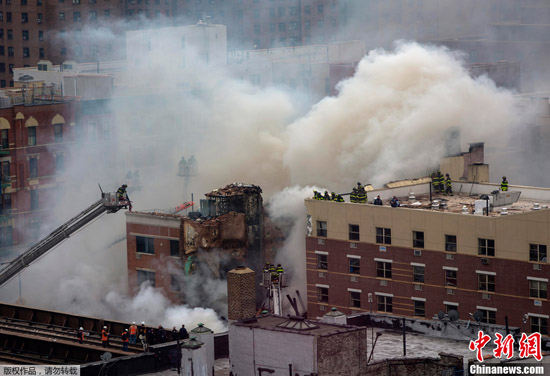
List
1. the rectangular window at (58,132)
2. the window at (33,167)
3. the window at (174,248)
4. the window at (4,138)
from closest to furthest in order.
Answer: the window at (174,248) < the window at (4,138) < the window at (33,167) < the rectangular window at (58,132)

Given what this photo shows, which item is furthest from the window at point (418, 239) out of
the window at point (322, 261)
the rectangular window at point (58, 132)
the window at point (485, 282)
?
the rectangular window at point (58, 132)

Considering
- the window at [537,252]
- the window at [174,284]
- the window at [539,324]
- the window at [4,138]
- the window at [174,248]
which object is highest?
the window at [4,138]

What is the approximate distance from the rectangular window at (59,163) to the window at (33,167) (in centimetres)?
156

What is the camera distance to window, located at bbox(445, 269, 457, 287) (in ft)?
178

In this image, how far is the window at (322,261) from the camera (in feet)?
191

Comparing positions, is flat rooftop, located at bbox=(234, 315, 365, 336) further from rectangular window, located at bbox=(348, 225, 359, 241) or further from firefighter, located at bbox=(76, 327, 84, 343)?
rectangular window, located at bbox=(348, 225, 359, 241)

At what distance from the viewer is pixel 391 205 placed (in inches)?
2260

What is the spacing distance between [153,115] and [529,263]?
42.9 metres

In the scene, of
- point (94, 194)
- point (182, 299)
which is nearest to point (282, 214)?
point (182, 299)

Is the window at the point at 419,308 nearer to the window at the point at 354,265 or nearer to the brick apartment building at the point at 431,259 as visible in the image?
the brick apartment building at the point at 431,259

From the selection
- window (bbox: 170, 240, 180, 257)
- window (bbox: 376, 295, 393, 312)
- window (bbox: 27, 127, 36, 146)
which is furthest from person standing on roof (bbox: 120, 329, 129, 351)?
window (bbox: 27, 127, 36, 146)

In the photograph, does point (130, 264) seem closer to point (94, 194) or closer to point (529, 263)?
point (94, 194)

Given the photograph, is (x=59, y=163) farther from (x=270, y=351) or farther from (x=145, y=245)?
(x=270, y=351)

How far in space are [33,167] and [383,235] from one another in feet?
103
